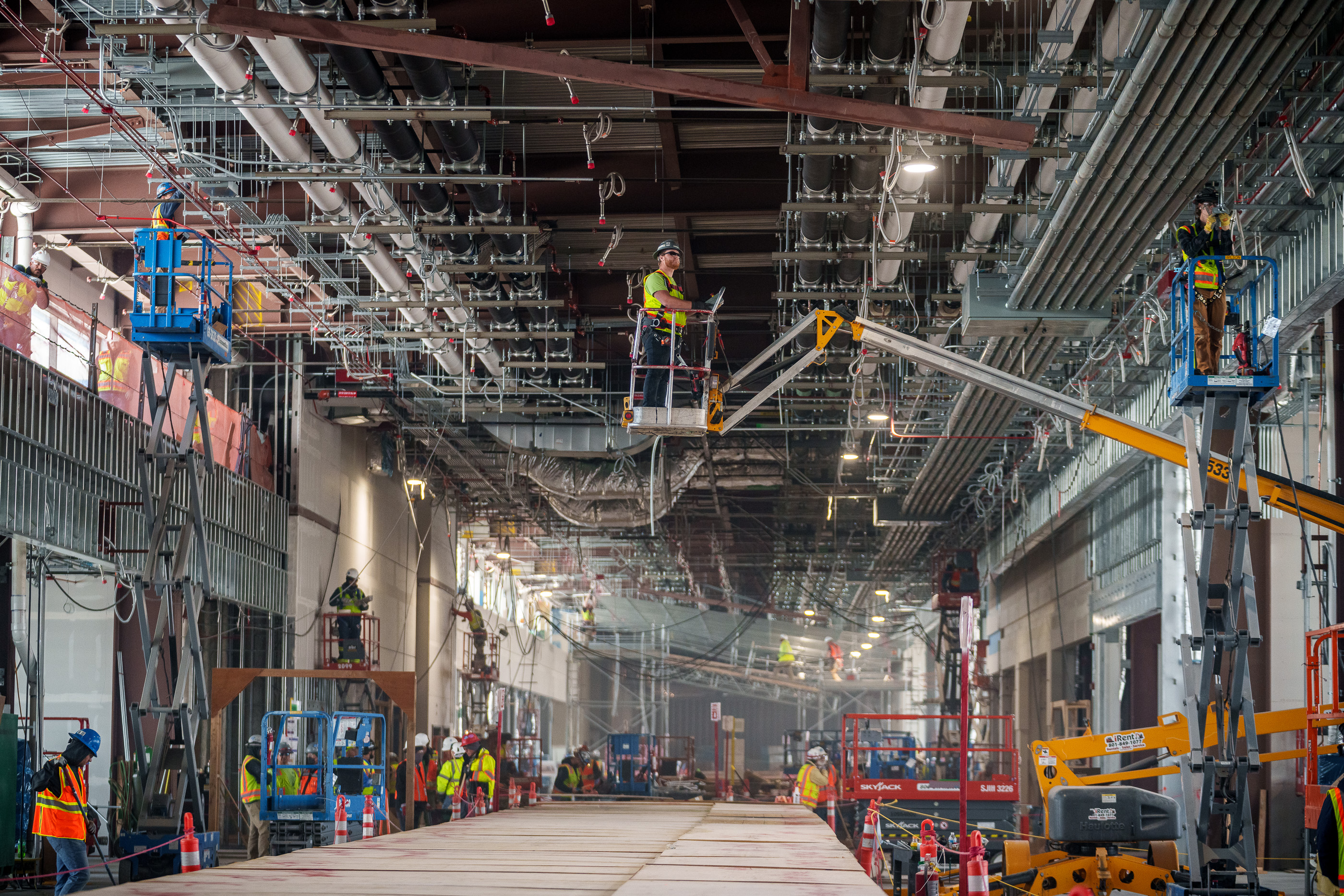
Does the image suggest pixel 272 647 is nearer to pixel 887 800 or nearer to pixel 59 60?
pixel 887 800

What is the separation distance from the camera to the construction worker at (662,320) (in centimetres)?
1412

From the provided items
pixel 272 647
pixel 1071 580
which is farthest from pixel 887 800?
pixel 272 647

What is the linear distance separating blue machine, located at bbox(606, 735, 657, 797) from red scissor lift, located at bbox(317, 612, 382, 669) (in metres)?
9.02

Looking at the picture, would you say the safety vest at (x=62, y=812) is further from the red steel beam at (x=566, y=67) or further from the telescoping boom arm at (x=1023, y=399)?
the red steel beam at (x=566, y=67)

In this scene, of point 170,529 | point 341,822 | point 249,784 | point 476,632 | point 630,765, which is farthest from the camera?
point 476,632

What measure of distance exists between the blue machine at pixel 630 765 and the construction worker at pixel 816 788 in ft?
25.6

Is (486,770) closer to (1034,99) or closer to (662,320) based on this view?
(662,320)

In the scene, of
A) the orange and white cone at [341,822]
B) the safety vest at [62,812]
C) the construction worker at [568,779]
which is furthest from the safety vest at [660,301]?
the construction worker at [568,779]

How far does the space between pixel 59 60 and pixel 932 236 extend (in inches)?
462

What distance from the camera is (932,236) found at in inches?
760

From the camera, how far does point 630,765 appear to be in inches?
1425

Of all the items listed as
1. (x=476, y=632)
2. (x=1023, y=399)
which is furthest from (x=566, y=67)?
(x=476, y=632)

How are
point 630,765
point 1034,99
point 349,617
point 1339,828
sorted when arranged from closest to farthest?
point 1339,828 → point 1034,99 → point 349,617 → point 630,765

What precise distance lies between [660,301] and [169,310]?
5425 mm
